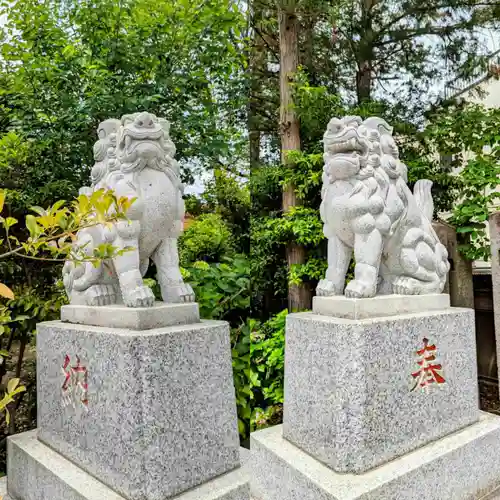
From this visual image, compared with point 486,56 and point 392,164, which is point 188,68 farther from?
point 486,56

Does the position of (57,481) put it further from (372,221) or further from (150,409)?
→ (372,221)

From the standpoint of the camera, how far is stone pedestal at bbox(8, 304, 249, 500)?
1.59 m

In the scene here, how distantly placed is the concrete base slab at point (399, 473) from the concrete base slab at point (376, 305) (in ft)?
2.01

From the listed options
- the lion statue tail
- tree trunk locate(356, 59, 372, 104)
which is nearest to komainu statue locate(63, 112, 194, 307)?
the lion statue tail

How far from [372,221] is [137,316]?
1079mm

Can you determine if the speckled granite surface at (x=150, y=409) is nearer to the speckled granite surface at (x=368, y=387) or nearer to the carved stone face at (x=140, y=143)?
the speckled granite surface at (x=368, y=387)

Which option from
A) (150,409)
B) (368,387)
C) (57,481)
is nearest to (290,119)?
(368,387)

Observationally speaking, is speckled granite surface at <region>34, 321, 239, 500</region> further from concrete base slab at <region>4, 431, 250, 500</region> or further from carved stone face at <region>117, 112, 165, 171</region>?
carved stone face at <region>117, 112, 165, 171</region>

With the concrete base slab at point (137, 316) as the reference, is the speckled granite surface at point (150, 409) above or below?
below

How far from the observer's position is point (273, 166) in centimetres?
360

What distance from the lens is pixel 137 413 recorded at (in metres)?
1.57

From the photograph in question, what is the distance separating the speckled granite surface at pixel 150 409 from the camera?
5.19ft

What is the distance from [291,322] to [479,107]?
260cm

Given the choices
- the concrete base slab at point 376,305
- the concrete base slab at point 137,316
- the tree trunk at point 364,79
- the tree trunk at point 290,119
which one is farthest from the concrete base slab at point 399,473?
the tree trunk at point 364,79
